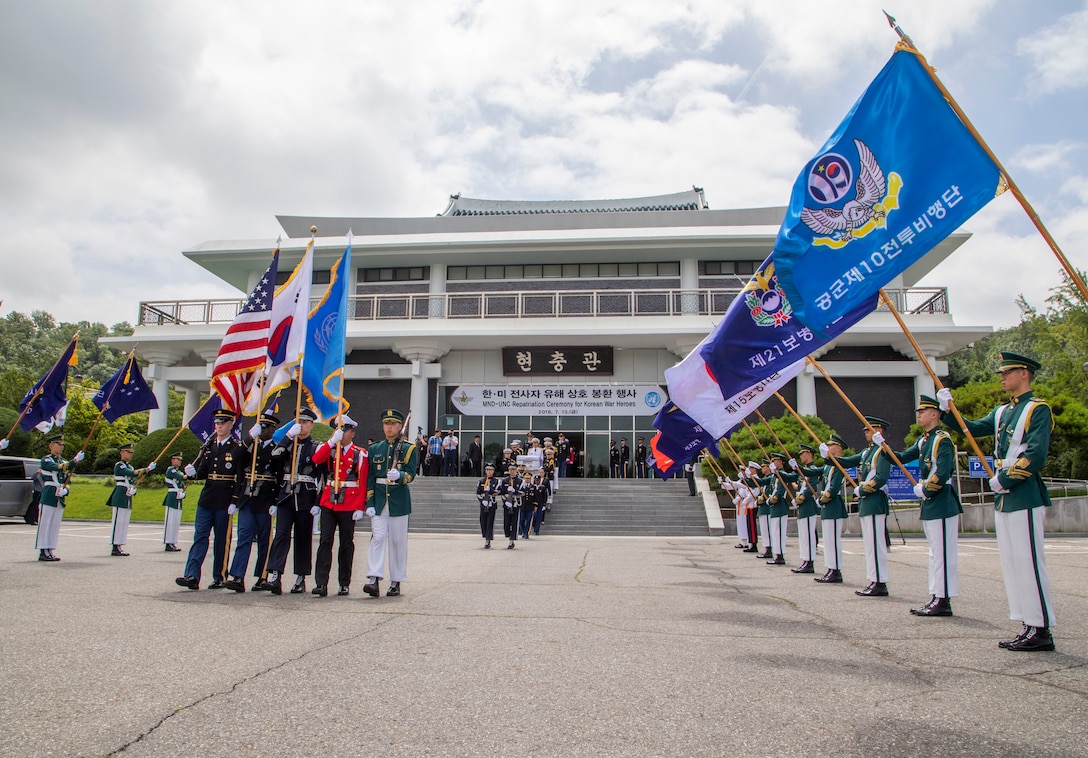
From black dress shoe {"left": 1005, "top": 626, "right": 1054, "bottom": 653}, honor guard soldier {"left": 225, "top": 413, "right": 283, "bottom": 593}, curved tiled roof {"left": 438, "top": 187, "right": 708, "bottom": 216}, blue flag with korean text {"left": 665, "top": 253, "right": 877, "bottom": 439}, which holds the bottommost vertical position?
black dress shoe {"left": 1005, "top": 626, "right": 1054, "bottom": 653}

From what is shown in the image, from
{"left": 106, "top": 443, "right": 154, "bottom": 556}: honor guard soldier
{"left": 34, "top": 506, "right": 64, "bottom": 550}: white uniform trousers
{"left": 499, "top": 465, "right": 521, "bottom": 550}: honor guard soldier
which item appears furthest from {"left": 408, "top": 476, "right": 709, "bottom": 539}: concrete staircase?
{"left": 34, "top": 506, "right": 64, "bottom": 550}: white uniform trousers

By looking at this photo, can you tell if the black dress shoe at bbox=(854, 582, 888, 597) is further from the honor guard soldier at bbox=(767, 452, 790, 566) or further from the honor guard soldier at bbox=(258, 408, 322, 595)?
the honor guard soldier at bbox=(258, 408, 322, 595)

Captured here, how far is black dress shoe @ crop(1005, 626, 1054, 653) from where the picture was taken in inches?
192

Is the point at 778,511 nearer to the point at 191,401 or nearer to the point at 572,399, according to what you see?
the point at 572,399

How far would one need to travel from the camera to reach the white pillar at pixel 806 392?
27.1 m

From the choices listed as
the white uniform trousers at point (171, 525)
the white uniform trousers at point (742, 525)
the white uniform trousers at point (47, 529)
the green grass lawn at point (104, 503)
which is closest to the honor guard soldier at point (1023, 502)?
the white uniform trousers at point (742, 525)

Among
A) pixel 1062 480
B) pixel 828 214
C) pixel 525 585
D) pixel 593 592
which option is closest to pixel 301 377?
pixel 525 585

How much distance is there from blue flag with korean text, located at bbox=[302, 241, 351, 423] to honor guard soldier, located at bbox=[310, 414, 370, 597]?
25.9 inches

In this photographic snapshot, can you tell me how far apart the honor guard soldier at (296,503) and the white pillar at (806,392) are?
22521 mm

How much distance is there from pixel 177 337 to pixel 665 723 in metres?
29.7

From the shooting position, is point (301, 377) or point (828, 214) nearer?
point (828, 214)

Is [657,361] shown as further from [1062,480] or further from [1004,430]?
[1004,430]

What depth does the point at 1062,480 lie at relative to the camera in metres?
21.9

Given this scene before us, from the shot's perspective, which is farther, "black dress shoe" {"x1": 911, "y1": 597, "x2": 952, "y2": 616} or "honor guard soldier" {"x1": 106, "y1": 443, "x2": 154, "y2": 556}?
"honor guard soldier" {"x1": 106, "y1": 443, "x2": 154, "y2": 556}
